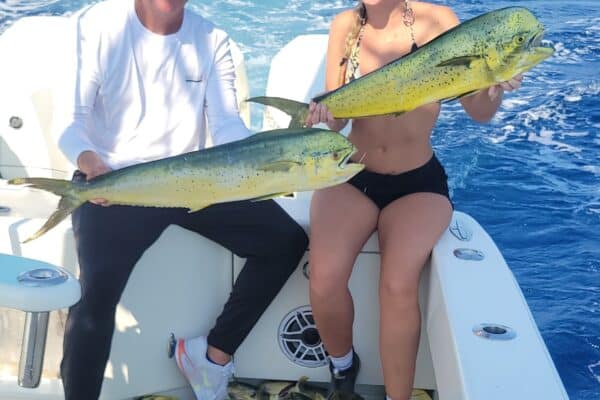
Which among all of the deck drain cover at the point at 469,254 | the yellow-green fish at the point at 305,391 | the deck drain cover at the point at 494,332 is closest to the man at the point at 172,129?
the yellow-green fish at the point at 305,391

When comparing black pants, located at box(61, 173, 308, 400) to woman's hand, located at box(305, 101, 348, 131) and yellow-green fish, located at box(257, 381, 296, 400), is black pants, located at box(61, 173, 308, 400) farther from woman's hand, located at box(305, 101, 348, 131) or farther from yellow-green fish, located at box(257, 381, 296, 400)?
woman's hand, located at box(305, 101, 348, 131)

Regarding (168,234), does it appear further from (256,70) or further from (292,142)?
(256,70)

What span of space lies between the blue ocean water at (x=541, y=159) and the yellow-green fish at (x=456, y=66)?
8.03ft

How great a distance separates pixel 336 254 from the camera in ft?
7.73

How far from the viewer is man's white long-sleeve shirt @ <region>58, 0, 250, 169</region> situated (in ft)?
8.28

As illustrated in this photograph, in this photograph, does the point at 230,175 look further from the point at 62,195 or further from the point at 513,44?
the point at 513,44

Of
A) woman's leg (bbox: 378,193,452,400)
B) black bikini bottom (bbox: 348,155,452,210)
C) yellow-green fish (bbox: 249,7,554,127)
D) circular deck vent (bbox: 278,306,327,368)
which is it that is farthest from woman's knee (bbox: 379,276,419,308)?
yellow-green fish (bbox: 249,7,554,127)

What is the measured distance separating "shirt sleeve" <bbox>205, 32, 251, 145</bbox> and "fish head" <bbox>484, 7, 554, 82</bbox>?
107 cm

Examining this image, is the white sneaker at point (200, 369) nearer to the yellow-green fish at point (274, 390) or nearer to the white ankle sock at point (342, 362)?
the yellow-green fish at point (274, 390)

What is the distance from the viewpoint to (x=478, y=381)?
1665 millimetres

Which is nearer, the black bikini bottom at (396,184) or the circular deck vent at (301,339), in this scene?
A: the black bikini bottom at (396,184)

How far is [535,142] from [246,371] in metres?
4.94

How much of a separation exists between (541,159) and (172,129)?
4754 mm

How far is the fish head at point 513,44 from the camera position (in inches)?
68.1
